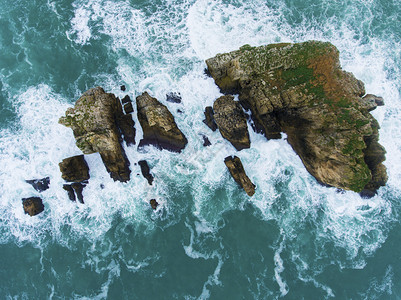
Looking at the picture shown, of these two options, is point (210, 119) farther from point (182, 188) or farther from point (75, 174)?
point (75, 174)

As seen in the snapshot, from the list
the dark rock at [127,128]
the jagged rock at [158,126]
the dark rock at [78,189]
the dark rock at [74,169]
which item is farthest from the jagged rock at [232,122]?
the dark rock at [78,189]

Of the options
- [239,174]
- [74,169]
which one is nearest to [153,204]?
[74,169]

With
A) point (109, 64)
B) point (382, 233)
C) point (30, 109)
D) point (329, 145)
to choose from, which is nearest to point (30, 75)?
point (30, 109)

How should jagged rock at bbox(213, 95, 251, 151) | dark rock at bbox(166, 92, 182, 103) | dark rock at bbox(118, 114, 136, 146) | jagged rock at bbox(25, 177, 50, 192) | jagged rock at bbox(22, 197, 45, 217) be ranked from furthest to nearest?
1. dark rock at bbox(166, 92, 182, 103)
2. jagged rock at bbox(25, 177, 50, 192)
3. dark rock at bbox(118, 114, 136, 146)
4. jagged rock at bbox(22, 197, 45, 217)
5. jagged rock at bbox(213, 95, 251, 151)

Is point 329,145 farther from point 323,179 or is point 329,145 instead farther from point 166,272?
point 166,272

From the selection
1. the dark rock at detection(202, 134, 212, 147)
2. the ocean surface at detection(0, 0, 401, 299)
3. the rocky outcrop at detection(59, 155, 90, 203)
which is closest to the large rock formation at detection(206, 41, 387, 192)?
the ocean surface at detection(0, 0, 401, 299)

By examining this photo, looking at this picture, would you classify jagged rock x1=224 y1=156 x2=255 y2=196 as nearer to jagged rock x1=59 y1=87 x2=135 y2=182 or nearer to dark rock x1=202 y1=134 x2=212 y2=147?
dark rock x1=202 y1=134 x2=212 y2=147
